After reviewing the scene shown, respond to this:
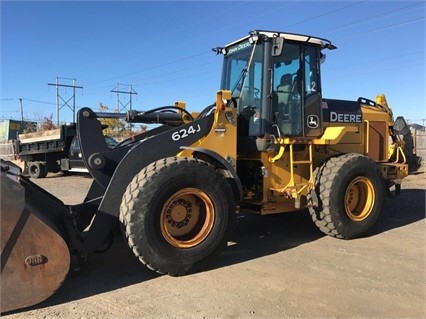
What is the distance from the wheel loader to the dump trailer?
42.5 feet

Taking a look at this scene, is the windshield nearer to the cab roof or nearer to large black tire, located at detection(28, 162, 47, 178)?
the cab roof

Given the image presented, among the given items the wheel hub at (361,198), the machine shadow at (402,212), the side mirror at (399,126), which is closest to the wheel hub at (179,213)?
the wheel hub at (361,198)

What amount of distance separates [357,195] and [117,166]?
12.2 ft

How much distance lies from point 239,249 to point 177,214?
134 centimetres

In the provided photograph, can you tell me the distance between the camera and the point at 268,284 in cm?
457

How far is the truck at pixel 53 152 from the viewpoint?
18.1 m

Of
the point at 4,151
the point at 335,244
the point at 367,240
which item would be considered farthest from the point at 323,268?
the point at 4,151

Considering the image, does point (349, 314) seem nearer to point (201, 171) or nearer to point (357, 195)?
point (201, 171)

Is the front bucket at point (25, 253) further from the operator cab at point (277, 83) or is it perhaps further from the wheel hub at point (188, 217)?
the operator cab at point (277, 83)

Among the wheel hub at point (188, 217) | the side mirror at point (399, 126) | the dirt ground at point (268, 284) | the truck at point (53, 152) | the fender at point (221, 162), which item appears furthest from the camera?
the truck at point (53, 152)

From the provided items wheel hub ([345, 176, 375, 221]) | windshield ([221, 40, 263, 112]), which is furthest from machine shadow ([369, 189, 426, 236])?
windshield ([221, 40, 263, 112])

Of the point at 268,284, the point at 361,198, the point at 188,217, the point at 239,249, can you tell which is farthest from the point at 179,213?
the point at 361,198

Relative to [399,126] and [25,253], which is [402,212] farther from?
[25,253]

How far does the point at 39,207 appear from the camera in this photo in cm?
440
